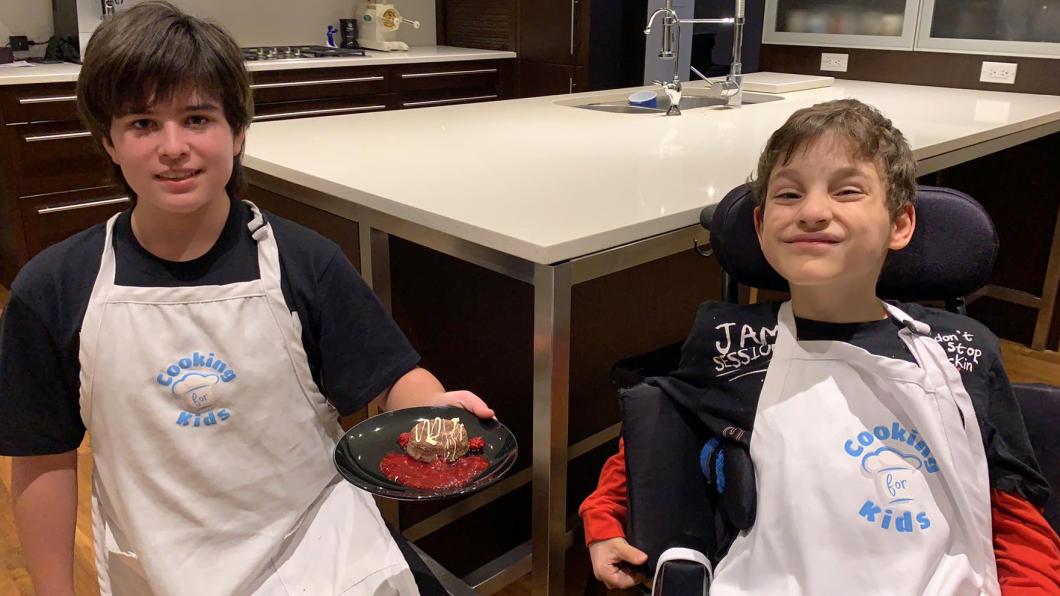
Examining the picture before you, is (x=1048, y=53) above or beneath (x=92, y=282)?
above

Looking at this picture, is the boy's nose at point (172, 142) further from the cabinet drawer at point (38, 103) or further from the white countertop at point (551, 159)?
the cabinet drawer at point (38, 103)

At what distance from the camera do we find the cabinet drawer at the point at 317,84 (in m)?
3.79

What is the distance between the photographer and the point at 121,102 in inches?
38.7

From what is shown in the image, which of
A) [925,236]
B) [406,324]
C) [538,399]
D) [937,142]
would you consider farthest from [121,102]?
[937,142]

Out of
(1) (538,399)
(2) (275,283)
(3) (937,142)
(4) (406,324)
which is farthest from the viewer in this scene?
(3) (937,142)

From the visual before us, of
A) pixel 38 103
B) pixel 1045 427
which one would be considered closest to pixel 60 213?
pixel 38 103

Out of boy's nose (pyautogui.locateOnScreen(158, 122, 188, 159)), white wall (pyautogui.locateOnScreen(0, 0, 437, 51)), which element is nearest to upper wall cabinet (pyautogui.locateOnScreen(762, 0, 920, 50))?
white wall (pyautogui.locateOnScreen(0, 0, 437, 51))

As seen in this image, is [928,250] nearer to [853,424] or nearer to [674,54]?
[853,424]

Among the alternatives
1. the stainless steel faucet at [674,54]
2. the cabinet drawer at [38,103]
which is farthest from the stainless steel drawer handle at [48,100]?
the stainless steel faucet at [674,54]

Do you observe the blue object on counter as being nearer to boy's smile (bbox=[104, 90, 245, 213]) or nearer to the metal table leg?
the metal table leg

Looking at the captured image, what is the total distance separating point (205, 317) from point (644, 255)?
0.66 m

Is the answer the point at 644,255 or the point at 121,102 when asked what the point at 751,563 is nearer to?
the point at 644,255

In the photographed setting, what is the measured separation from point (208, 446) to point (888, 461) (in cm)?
81

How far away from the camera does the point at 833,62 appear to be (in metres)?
3.65
